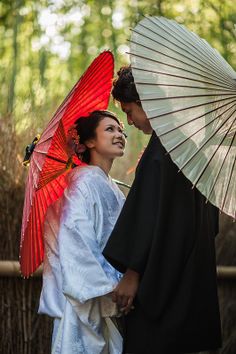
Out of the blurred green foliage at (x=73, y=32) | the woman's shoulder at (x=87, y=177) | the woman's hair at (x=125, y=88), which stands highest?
the blurred green foliage at (x=73, y=32)

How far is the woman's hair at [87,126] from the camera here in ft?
12.6

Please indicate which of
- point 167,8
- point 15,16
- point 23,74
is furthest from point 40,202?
point 167,8

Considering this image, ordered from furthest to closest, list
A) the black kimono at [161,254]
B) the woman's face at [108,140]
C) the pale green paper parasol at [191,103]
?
the woman's face at [108,140] → the black kimono at [161,254] → the pale green paper parasol at [191,103]

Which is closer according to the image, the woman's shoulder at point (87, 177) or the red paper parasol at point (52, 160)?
the red paper parasol at point (52, 160)

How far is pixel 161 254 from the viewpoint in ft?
10.4

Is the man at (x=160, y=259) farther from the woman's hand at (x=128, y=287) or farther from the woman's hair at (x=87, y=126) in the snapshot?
the woman's hair at (x=87, y=126)

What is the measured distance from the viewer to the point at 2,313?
16.0 feet

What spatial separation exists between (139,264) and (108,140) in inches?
32.6

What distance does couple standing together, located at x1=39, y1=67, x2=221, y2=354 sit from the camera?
3.17 meters

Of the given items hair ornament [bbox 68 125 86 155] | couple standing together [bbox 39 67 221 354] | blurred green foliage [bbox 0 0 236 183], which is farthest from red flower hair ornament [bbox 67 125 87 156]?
blurred green foliage [bbox 0 0 236 183]

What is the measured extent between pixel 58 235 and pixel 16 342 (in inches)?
56.6

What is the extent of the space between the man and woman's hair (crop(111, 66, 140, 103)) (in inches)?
11.1

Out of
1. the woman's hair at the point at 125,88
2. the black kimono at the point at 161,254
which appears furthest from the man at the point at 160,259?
the woman's hair at the point at 125,88

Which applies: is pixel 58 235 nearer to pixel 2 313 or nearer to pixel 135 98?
pixel 135 98
